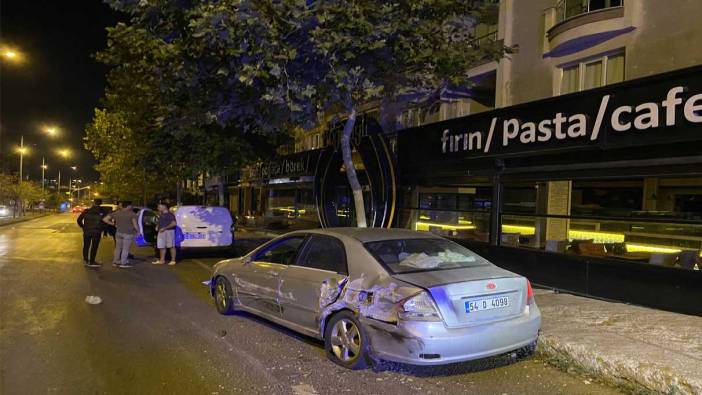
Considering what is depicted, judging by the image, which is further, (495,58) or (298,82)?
(495,58)

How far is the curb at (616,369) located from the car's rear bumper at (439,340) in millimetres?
661

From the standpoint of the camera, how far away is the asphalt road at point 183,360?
170 inches

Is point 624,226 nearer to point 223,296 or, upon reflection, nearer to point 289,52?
point 289,52

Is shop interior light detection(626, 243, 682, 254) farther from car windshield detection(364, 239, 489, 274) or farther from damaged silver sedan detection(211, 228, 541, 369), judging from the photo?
car windshield detection(364, 239, 489, 274)

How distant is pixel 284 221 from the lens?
70.0ft

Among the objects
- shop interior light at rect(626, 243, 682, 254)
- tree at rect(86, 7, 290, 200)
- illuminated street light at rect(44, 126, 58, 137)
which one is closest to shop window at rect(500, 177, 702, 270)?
shop interior light at rect(626, 243, 682, 254)

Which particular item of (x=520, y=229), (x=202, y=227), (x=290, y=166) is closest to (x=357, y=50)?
(x=520, y=229)

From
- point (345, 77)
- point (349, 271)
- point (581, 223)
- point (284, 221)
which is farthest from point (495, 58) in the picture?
point (284, 221)

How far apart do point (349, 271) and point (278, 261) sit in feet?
4.64

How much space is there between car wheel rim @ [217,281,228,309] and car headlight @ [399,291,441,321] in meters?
3.34

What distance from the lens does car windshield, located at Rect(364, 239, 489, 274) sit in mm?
4914

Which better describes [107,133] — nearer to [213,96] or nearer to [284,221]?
[284,221]

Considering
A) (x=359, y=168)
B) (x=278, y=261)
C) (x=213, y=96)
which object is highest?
(x=213, y=96)

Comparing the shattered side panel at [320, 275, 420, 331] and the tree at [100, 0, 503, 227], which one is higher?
the tree at [100, 0, 503, 227]
